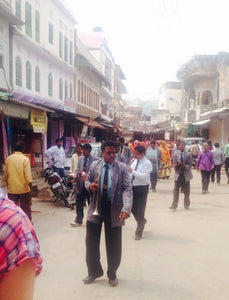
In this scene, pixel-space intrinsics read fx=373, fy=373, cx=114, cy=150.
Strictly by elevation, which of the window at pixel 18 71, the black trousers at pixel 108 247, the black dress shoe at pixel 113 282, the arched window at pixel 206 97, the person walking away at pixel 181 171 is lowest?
the black dress shoe at pixel 113 282

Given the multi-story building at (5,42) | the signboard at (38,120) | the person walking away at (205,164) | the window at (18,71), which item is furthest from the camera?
the window at (18,71)

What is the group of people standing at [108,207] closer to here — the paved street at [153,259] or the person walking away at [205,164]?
the paved street at [153,259]

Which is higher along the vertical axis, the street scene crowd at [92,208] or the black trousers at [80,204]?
the street scene crowd at [92,208]

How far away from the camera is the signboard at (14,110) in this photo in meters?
10.0

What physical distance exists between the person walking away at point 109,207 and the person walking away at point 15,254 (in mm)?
2721

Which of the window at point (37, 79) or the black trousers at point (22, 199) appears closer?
the black trousers at point (22, 199)

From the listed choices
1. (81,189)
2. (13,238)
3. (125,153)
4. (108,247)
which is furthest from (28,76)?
(13,238)

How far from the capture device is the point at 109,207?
4531mm

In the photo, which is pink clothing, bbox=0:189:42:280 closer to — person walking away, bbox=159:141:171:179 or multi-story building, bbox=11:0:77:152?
multi-story building, bbox=11:0:77:152

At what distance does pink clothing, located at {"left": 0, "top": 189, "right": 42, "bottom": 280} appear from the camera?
5.35ft

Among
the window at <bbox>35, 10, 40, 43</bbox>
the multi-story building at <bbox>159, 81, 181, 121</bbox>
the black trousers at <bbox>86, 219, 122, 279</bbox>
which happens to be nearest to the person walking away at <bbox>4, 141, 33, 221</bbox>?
the black trousers at <bbox>86, 219, 122, 279</bbox>

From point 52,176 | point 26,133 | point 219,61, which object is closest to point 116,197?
point 52,176

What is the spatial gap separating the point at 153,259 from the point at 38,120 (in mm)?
8703

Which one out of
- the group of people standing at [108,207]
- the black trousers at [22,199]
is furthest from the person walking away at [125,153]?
the group of people standing at [108,207]
